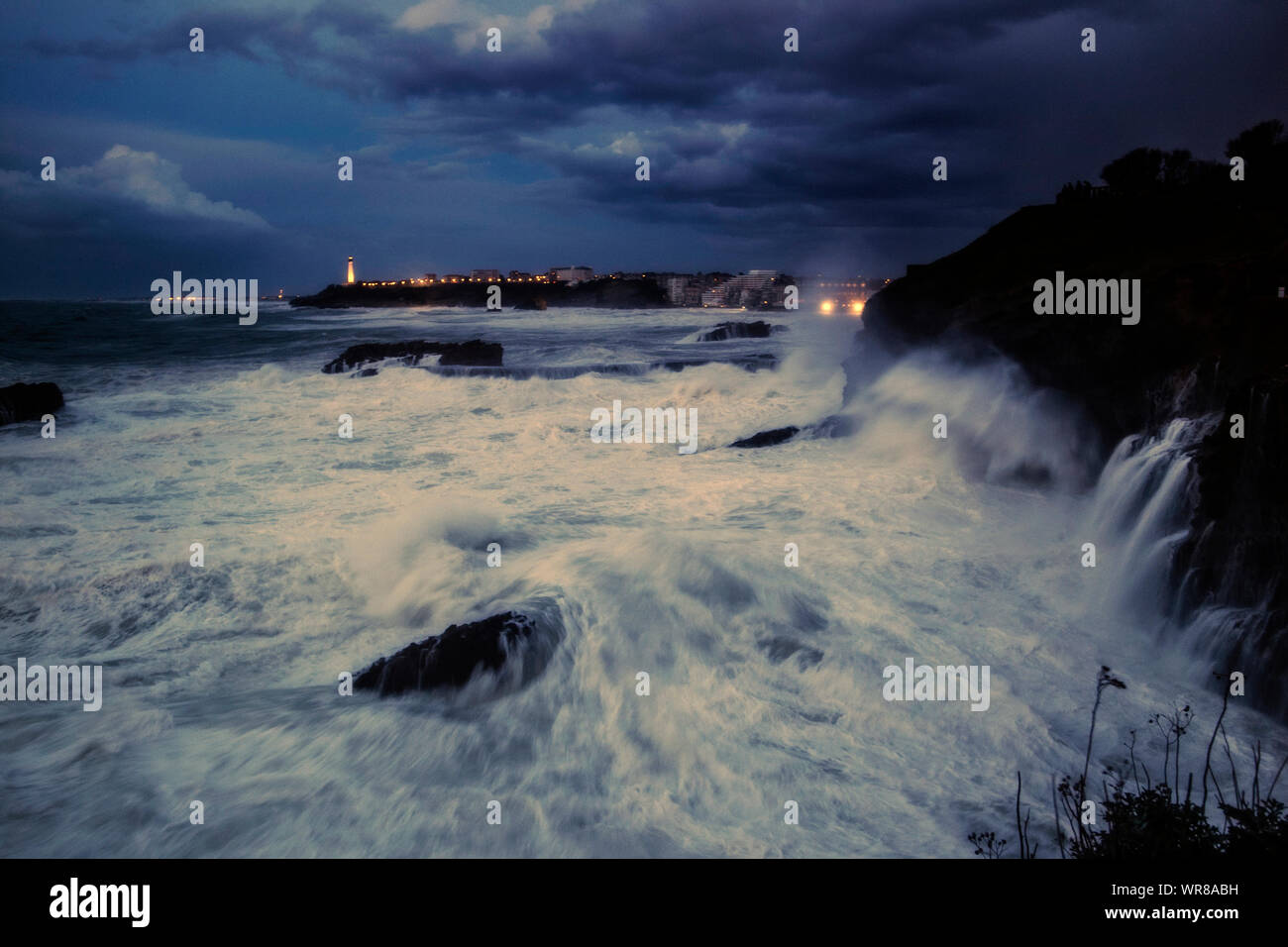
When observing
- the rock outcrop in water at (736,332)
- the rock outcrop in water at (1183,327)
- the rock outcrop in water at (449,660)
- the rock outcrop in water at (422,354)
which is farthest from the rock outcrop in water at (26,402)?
the rock outcrop in water at (736,332)

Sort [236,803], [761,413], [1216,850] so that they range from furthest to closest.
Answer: [761,413], [236,803], [1216,850]

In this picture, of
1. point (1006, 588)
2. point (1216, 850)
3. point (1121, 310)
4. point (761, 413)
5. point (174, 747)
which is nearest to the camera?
point (1216, 850)

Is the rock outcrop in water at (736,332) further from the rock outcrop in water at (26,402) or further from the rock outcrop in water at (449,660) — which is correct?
the rock outcrop in water at (449,660)

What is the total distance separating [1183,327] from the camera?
1141 cm

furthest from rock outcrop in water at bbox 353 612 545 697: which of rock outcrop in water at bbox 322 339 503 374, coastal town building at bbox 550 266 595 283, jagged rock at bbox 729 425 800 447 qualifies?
coastal town building at bbox 550 266 595 283

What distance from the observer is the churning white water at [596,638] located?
506 centimetres

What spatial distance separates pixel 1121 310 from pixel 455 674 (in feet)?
41.3

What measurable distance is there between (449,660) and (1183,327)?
12312 mm

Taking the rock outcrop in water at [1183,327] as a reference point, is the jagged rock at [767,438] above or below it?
below

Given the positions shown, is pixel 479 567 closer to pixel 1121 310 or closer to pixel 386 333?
pixel 1121 310

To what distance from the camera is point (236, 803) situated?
5.16m

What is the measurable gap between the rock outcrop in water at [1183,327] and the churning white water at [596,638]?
71 centimetres

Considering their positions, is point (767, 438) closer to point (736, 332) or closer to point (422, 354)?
point (422, 354)
